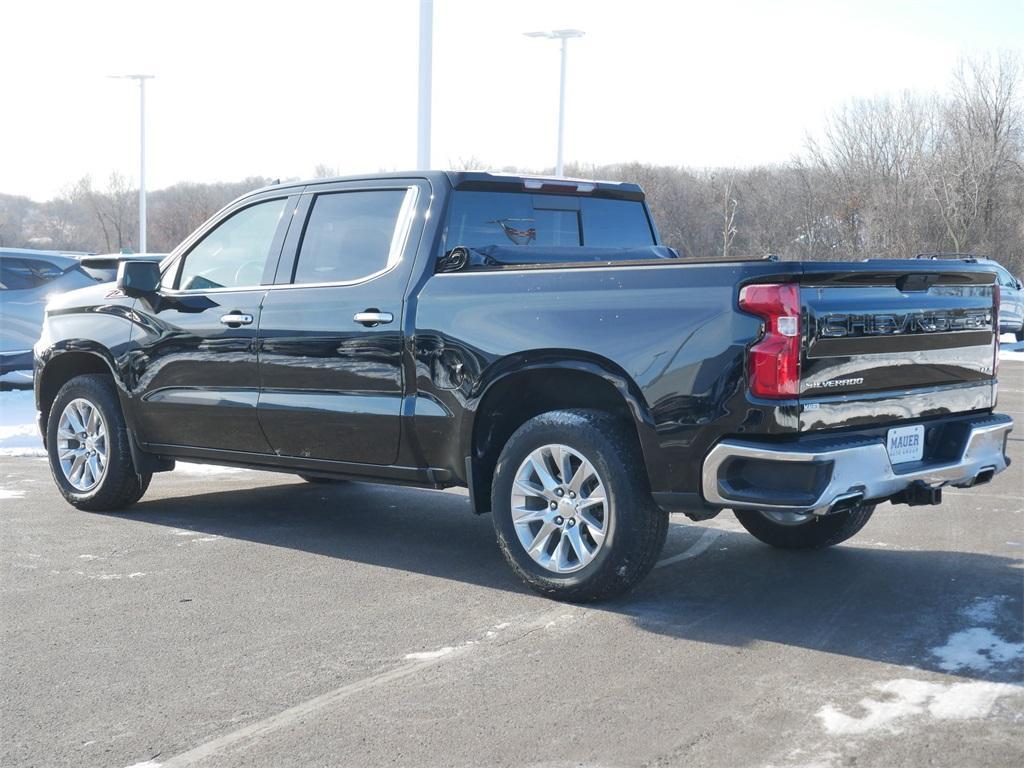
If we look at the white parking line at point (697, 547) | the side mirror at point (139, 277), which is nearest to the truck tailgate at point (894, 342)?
the white parking line at point (697, 547)

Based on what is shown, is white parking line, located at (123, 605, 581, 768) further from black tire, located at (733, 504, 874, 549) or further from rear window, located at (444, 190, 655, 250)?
rear window, located at (444, 190, 655, 250)

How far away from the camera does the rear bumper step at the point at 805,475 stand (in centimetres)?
475

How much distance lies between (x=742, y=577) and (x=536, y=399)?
1.33m

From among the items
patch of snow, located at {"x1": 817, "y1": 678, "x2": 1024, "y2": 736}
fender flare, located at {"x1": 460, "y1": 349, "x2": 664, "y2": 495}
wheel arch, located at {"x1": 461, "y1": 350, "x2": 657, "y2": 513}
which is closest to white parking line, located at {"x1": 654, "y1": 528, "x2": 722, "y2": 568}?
wheel arch, located at {"x1": 461, "y1": 350, "x2": 657, "y2": 513}


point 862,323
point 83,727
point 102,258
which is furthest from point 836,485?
point 102,258

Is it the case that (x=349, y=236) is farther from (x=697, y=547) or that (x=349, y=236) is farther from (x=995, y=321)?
(x=995, y=321)

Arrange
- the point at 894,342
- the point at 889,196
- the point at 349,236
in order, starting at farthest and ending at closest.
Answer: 1. the point at 889,196
2. the point at 349,236
3. the point at 894,342

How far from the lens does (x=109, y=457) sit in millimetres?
7453

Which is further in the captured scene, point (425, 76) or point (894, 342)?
point (425, 76)

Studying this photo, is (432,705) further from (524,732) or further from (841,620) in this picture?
(841,620)

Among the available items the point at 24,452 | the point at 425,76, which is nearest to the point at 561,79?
the point at 425,76

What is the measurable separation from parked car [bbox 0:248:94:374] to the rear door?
8.26m

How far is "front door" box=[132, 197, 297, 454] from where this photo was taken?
264 inches

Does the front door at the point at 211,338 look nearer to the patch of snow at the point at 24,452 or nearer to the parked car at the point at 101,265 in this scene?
the patch of snow at the point at 24,452
